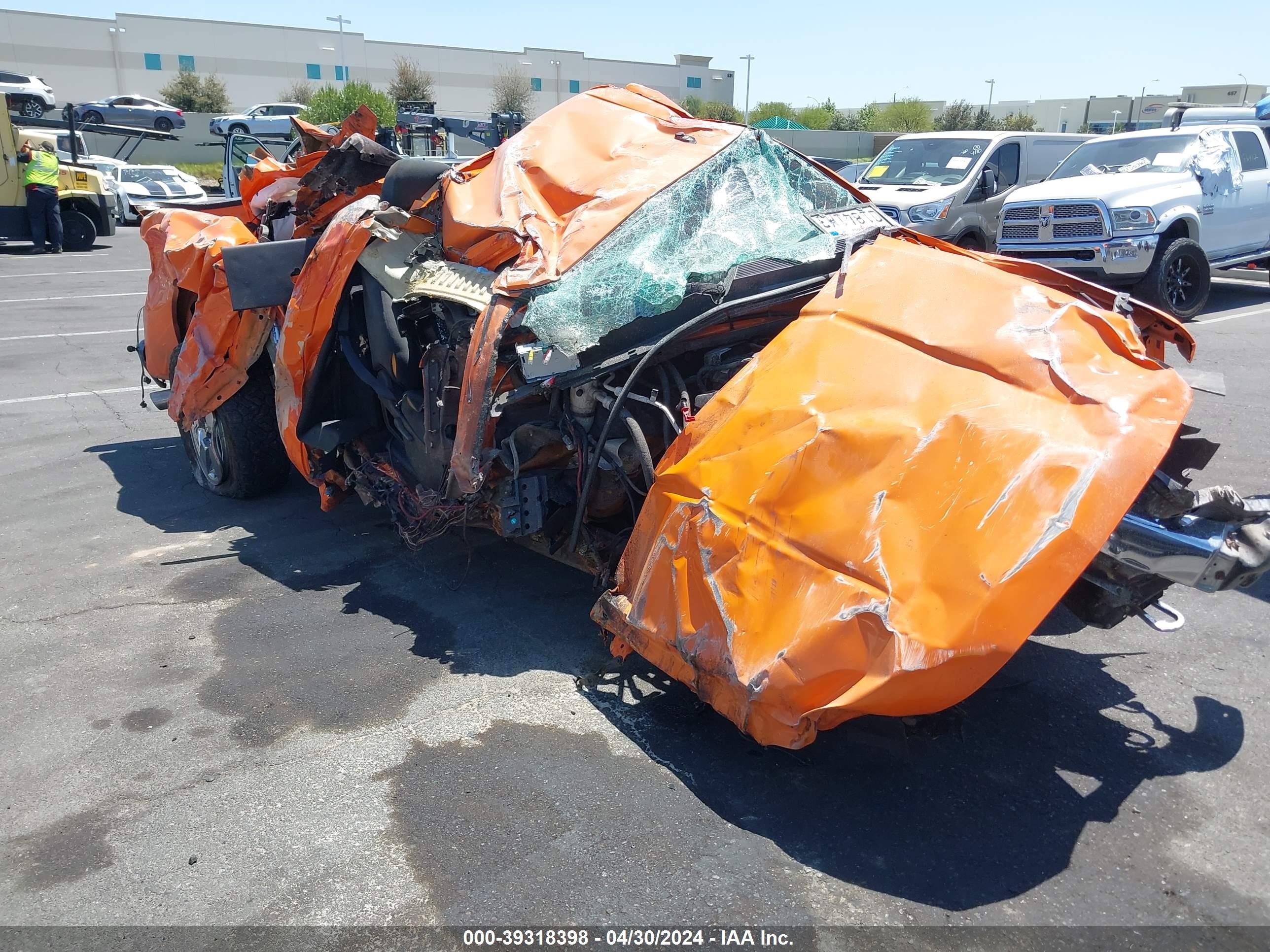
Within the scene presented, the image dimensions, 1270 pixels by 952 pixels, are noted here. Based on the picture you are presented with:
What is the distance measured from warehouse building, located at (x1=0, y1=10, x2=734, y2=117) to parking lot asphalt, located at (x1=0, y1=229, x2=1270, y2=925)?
47320mm

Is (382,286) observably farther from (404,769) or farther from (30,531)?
(30,531)

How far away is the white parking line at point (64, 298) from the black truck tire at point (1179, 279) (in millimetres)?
13360

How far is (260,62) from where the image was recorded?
58.0 meters

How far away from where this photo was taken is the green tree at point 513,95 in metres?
52.7

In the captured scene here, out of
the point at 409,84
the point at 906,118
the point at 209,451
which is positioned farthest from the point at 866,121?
the point at 209,451

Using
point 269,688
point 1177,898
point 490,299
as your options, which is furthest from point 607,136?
point 1177,898

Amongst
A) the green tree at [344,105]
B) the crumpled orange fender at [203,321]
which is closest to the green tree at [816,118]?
the green tree at [344,105]

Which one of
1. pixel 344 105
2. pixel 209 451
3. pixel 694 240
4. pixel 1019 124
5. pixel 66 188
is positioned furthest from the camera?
pixel 1019 124

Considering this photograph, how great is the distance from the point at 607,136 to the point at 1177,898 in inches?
152

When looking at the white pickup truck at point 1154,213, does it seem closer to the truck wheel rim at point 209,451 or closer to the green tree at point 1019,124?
the truck wheel rim at point 209,451

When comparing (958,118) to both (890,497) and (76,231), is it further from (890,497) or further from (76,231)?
(890,497)

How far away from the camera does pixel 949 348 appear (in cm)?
313

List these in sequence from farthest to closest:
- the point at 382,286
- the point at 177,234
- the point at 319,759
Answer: the point at 177,234 → the point at 382,286 → the point at 319,759

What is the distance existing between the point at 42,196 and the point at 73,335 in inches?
348
